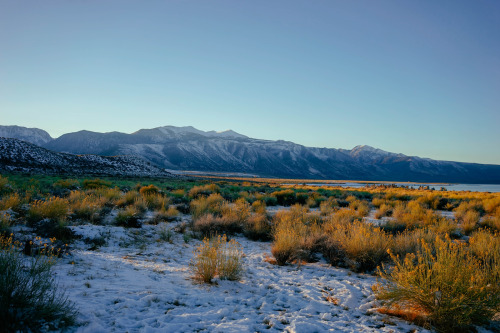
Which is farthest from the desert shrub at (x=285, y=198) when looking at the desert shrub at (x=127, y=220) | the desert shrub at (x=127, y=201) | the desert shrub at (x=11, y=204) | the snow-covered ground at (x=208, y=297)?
the desert shrub at (x=11, y=204)

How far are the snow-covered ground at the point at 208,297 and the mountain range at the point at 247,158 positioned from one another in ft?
368

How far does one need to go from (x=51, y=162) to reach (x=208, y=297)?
51.6 metres

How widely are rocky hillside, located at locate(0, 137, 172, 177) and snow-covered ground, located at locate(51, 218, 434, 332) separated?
41727mm

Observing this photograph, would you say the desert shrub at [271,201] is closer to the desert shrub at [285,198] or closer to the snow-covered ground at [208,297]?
the desert shrub at [285,198]

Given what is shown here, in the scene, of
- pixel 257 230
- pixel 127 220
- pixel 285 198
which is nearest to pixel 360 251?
pixel 257 230

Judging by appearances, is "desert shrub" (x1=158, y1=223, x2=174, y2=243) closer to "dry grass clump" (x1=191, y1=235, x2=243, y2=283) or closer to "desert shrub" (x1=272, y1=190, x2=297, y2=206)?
"dry grass clump" (x1=191, y1=235, x2=243, y2=283)

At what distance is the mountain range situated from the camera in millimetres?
125500

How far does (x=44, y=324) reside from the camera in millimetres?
2908

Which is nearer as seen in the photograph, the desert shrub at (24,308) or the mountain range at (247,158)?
the desert shrub at (24,308)

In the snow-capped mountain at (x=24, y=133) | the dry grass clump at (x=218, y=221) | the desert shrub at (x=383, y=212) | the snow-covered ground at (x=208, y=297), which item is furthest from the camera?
the snow-capped mountain at (x=24, y=133)

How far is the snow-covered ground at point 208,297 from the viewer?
364cm

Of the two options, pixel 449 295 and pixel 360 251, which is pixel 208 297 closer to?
pixel 449 295

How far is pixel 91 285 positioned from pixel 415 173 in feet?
645

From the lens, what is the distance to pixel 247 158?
146375 millimetres
